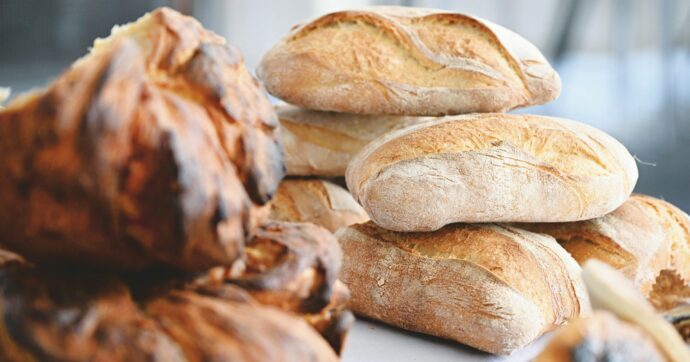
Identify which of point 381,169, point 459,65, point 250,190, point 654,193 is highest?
point 250,190

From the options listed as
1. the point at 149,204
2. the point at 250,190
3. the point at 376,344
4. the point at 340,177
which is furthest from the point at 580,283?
the point at 149,204

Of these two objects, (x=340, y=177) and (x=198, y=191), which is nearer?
(x=198, y=191)

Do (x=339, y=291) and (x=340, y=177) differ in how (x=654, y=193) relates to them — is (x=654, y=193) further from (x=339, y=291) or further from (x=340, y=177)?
(x=339, y=291)

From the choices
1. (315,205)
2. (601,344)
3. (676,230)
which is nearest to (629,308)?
(601,344)

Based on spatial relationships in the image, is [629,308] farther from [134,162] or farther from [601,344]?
[134,162]

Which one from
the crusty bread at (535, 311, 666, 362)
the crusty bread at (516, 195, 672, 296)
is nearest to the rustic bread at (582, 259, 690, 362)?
the crusty bread at (535, 311, 666, 362)

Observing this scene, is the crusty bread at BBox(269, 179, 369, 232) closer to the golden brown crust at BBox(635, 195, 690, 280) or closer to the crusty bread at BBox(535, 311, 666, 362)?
the golden brown crust at BBox(635, 195, 690, 280)
